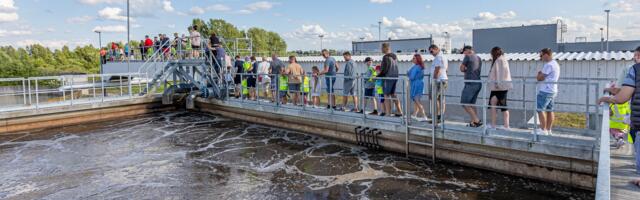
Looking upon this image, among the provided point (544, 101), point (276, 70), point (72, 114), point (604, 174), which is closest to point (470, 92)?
point (544, 101)

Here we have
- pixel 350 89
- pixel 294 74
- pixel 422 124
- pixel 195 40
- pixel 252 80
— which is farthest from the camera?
pixel 195 40

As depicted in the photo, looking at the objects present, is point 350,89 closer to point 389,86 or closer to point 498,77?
point 389,86

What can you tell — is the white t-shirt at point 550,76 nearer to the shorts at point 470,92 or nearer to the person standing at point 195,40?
the shorts at point 470,92

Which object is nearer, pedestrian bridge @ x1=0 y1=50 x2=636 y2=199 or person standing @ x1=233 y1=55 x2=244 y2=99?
pedestrian bridge @ x1=0 y1=50 x2=636 y2=199

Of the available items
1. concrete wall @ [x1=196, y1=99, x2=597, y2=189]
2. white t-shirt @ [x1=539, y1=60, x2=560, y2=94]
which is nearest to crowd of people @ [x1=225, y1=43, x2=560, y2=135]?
white t-shirt @ [x1=539, y1=60, x2=560, y2=94]

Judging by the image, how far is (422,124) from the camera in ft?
29.9

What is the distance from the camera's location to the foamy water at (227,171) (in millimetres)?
7453

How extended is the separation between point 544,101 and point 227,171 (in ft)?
19.1

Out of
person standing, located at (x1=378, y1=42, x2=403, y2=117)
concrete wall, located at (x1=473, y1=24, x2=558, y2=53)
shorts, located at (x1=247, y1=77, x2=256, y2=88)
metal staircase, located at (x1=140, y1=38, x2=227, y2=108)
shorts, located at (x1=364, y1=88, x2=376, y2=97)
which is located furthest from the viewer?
concrete wall, located at (x1=473, y1=24, x2=558, y2=53)

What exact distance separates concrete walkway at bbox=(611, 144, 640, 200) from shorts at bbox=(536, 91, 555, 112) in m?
1.15

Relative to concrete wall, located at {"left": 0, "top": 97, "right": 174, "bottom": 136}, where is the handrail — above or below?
above

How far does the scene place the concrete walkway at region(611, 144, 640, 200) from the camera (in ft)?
13.7

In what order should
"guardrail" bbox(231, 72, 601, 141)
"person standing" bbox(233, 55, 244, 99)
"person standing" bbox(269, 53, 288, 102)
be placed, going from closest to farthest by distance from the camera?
"guardrail" bbox(231, 72, 601, 141)
"person standing" bbox(269, 53, 288, 102)
"person standing" bbox(233, 55, 244, 99)

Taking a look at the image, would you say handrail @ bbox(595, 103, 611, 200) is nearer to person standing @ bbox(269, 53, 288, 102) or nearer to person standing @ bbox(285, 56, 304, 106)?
person standing @ bbox(285, 56, 304, 106)
